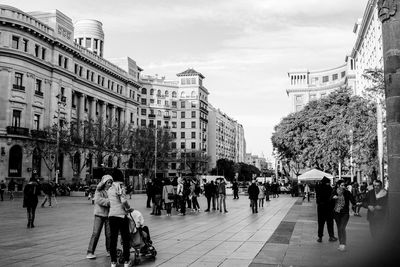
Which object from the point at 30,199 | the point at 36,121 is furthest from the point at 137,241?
the point at 36,121

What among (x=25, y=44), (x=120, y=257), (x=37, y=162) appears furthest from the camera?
(x=37, y=162)

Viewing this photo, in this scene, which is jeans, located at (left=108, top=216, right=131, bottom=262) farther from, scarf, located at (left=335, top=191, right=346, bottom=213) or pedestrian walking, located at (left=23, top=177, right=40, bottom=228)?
pedestrian walking, located at (left=23, top=177, right=40, bottom=228)

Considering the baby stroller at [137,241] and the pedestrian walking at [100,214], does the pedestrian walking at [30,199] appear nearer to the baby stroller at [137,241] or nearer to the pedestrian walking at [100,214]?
the pedestrian walking at [100,214]

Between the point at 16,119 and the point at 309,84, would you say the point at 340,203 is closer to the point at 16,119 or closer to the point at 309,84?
the point at 16,119

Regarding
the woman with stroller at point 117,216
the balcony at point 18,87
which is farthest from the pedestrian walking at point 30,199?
the balcony at point 18,87

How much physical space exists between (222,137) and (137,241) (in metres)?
135

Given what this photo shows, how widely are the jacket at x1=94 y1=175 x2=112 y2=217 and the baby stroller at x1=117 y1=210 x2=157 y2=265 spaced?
637 mm

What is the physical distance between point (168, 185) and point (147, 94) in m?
96.7

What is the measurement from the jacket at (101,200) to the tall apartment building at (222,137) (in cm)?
11589

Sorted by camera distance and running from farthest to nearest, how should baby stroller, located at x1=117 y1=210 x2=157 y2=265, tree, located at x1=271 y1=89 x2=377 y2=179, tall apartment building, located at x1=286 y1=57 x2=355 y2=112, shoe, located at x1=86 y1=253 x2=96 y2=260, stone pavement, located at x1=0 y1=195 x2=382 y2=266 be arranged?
1. tall apartment building, located at x1=286 y1=57 x2=355 y2=112
2. tree, located at x1=271 y1=89 x2=377 y2=179
3. shoe, located at x1=86 y1=253 x2=96 y2=260
4. stone pavement, located at x1=0 y1=195 x2=382 y2=266
5. baby stroller, located at x1=117 y1=210 x2=157 y2=265

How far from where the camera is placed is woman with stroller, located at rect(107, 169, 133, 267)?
8359mm

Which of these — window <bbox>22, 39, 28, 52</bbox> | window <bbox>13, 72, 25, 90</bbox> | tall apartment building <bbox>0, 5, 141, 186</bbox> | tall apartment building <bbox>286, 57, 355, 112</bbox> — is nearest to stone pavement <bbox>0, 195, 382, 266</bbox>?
tall apartment building <bbox>0, 5, 141, 186</bbox>

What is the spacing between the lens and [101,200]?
30.5 ft

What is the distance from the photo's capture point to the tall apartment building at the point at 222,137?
134 m
